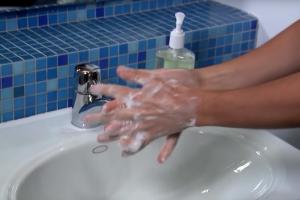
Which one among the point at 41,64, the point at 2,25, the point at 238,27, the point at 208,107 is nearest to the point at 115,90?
the point at 208,107

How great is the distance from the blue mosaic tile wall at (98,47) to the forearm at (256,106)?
1.14ft

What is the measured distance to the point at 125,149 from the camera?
828mm

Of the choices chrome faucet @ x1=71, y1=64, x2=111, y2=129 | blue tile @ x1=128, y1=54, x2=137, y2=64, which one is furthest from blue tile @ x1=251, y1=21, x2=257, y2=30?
chrome faucet @ x1=71, y1=64, x2=111, y2=129

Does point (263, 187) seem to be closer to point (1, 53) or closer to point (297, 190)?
point (297, 190)

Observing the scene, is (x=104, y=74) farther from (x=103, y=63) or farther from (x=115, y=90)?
(x=115, y=90)

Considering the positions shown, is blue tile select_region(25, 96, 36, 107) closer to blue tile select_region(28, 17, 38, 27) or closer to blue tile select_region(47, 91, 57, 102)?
blue tile select_region(47, 91, 57, 102)

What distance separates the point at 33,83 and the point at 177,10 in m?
0.39

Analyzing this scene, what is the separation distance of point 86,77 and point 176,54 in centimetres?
19

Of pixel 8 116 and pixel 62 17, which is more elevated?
pixel 62 17

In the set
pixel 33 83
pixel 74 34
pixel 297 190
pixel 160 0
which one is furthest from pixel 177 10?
pixel 297 190

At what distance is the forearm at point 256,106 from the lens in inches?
30.5

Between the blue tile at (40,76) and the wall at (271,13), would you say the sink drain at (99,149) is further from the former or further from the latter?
the wall at (271,13)

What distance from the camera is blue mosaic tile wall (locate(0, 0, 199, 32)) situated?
1.12 metres

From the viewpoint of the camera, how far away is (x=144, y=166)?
1090 mm
